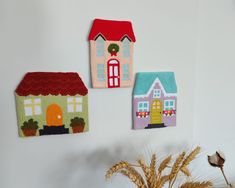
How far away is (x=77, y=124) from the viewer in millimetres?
832

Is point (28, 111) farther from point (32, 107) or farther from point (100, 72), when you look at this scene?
point (100, 72)

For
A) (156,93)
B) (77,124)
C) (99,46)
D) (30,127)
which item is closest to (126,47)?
(99,46)

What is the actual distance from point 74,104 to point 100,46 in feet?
0.76

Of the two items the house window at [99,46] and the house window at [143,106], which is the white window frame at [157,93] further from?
the house window at [99,46]

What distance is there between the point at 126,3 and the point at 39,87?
17.4 inches

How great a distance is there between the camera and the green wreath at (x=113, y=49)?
2.71 ft

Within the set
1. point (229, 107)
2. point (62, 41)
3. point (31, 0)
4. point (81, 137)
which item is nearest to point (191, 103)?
point (229, 107)

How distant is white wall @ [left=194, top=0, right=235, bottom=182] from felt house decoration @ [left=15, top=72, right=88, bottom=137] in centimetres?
51

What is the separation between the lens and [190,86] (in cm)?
94

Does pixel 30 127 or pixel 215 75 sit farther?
pixel 215 75

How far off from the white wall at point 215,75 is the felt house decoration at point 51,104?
20.1 inches

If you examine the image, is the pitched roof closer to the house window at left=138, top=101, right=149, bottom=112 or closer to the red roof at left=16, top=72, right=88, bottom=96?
the house window at left=138, top=101, right=149, bottom=112

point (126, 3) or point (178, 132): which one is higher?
point (126, 3)

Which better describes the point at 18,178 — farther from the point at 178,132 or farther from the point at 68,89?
the point at 178,132
